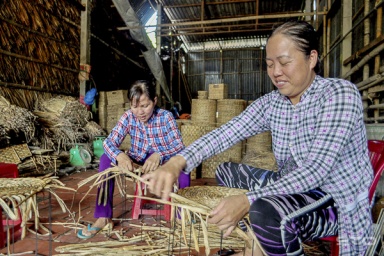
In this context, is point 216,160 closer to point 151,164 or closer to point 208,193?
point 151,164

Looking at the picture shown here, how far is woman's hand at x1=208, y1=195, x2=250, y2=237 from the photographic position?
94 centimetres

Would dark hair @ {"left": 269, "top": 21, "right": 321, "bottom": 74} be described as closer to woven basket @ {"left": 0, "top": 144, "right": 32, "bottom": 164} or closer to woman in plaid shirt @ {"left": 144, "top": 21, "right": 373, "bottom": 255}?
woman in plaid shirt @ {"left": 144, "top": 21, "right": 373, "bottom": 255}

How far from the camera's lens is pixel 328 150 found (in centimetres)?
110

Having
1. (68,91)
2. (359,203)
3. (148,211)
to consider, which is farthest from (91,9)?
(359,203)

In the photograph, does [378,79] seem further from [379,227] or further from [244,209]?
[244,209]

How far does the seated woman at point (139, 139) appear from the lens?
223cm

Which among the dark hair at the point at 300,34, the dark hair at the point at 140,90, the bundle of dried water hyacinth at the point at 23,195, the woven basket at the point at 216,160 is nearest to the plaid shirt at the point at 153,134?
the dark hair at the point at 140,90

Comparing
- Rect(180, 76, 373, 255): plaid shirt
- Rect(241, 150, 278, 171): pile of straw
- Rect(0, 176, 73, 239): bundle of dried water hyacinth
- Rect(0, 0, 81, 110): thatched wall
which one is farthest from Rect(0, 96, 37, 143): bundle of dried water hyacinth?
Rect(180, 76, 373, 255): plaid shirt

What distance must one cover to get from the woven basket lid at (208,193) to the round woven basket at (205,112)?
3940 millimetres

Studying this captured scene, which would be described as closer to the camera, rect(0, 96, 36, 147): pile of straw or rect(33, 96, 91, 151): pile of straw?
rect(0, 96, 36, 147): pile of straw

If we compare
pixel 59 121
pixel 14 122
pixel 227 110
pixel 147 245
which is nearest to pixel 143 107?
pixel 147 245

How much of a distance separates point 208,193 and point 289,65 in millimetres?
759

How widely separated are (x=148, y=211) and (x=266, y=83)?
36.0 ft

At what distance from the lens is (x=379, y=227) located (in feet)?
3.41
